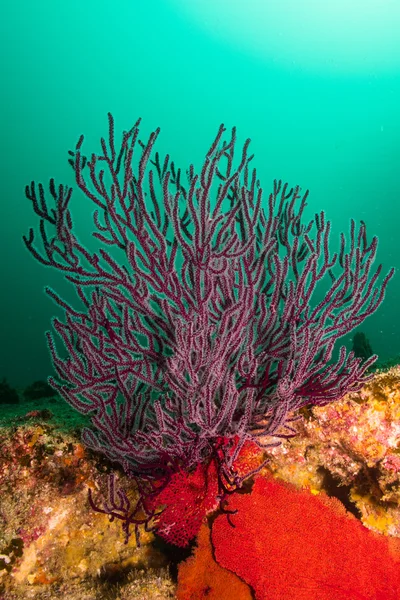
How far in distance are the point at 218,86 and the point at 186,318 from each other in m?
107

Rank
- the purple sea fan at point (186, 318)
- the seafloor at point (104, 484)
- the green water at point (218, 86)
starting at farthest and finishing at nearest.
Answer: the green water at point (218, 86), the seafloor at point (104, 484), the purple sea fan at point (186, 318)

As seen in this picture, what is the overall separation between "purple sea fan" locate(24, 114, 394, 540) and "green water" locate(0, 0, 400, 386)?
79996 mm

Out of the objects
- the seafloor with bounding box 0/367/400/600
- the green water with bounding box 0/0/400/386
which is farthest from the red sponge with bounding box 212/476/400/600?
the green water with bounding box 0/0/400/386

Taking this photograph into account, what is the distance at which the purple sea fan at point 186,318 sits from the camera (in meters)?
2.57

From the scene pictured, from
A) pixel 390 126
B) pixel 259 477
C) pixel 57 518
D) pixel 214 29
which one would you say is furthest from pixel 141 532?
pixel 214 29

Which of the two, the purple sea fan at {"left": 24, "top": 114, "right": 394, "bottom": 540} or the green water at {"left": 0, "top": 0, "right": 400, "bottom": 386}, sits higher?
the green water at {"left": 0, "top": 0, "right": 400, "bottom": 386}

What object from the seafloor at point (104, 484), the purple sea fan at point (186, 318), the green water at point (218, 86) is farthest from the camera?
the green water at point (218, 86)

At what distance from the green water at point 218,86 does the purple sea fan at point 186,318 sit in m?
80.0

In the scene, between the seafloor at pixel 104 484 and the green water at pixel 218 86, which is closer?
the seafloor at pixel 104 484

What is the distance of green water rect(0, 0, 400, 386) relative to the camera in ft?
267

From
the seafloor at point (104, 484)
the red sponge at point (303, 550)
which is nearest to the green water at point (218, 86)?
the seafloor at point (104, 484)

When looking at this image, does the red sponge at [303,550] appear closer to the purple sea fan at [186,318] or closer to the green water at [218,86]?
the purple sea fan at [186,318]

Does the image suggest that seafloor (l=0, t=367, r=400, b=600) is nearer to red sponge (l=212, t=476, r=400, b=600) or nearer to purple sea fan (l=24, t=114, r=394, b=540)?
red sponge (l=212, t=476, r=400, b=600)

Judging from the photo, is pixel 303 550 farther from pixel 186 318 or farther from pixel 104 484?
pixel 186 318
